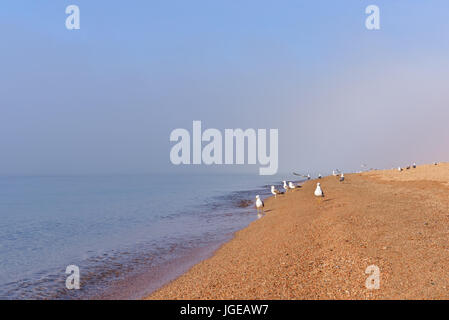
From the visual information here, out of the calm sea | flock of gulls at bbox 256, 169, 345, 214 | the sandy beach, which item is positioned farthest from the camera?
flock of gulls at bbox 256, 169, 345, 214

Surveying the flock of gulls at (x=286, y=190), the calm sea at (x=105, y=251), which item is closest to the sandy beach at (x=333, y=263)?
the calm sea at (x=105, y=251)

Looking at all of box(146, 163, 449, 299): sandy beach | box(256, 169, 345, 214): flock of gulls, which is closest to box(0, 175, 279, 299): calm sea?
box(146, 163, 449, 299): sandy beach

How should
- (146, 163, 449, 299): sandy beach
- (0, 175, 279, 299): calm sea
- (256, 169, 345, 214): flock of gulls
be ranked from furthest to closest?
(256, 169, 345, 214): flock of gulls < (0, 175, 279, 299): calm sea < (146, 163, 449, 299): sandy beach

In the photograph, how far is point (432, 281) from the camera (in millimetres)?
6848

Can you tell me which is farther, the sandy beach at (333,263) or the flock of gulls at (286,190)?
the flock of gulls at (286,190)

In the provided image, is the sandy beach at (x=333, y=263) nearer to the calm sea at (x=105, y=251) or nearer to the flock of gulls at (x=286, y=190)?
the calm sea at (x=105, y=251)

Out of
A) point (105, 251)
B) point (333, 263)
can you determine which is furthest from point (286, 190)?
point (333, 263)

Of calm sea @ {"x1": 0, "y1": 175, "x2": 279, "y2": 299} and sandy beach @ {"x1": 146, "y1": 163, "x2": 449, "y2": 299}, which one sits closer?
sandy beach @ {"x1": 146, "y1": 163, "x2": 449, "y2": 299}

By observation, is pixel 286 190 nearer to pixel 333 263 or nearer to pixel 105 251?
pixel 105 251

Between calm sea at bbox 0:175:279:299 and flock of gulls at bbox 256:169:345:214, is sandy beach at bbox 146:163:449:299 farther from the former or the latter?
flock of gulls at bbox 256:169:345:214

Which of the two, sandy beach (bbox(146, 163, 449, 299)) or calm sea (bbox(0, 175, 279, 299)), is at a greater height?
sandy beach (bbox(146, 163, 449, 299))

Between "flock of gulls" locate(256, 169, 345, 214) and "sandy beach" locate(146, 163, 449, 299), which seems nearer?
"sandy beach" locate(146, 163, 449, 299)

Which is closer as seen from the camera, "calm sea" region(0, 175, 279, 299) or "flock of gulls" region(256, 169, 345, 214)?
"calm sea" region(0, 175, 279, 299)
